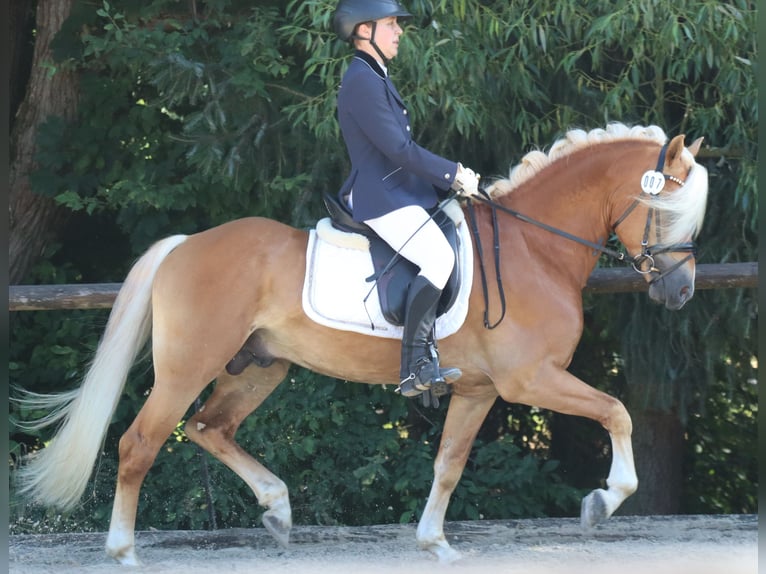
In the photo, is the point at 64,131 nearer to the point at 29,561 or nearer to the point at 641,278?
the point at 29,561

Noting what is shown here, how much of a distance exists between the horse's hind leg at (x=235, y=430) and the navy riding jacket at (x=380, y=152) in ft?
3.79

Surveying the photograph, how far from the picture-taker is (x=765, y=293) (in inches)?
119

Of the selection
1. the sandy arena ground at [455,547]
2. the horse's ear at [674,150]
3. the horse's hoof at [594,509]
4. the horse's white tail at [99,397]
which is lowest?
the sandy arena ground at [455,547]

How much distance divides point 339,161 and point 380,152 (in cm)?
222

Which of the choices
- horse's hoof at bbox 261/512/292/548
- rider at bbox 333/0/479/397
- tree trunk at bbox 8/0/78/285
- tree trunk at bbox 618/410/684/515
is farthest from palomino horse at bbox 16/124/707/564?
tree trunk at bbox 618/410/684/515

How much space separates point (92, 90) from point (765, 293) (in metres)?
5.63

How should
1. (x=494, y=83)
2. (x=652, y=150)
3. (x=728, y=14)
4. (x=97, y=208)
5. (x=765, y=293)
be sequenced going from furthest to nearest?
(x=97, y=208), (x=494, y=83), (x=728, y=14), (x=652, y=150), (x=765, y=293)

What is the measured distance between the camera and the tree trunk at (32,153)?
757 cm

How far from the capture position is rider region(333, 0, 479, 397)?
4.54 m

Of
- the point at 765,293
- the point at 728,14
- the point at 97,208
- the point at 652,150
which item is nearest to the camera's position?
the point at 765,293

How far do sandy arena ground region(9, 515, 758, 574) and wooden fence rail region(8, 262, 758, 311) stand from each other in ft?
4.21

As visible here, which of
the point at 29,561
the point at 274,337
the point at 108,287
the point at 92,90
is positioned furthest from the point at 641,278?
the point at 92,90

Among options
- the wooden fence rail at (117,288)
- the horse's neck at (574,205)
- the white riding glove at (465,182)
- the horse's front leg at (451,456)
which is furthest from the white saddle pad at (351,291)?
the wooden fence rail at (117,288)

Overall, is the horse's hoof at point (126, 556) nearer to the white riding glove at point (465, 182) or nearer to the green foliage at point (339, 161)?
the green foliage at point (339, 161)
